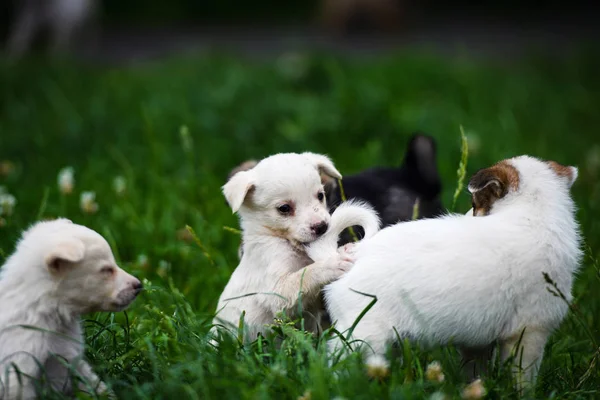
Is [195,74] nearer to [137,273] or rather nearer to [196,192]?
[196,192]

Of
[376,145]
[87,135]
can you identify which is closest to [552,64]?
[376,145]

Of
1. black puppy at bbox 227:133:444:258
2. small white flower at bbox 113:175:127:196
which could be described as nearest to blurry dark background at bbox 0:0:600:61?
small white flower at bbox 113:175:127:196

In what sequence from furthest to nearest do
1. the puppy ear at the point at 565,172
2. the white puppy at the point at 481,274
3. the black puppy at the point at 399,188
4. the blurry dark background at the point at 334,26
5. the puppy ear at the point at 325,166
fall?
the blurry dark background at the point at 334,26 < the black puppy at the point at 399,188 < the puppy ear at the point at 325,166 < the puppy ear at the point at 565,172 < the white puppy at the point at 481,274

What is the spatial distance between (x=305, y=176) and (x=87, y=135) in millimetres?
4294

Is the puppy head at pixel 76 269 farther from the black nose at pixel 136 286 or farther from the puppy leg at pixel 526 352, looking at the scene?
the puppy leg at pixel 526 352

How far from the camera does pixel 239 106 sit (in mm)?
7777

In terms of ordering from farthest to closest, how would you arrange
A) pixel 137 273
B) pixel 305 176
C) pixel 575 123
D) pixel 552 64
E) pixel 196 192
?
pixel 552 64 < pixel 575 123 < pixel 196 192 < pixel 137 273 < pixel 305 176

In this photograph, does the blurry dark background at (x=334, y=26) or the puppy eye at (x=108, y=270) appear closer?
the puppy eye at (x=108, y=270)

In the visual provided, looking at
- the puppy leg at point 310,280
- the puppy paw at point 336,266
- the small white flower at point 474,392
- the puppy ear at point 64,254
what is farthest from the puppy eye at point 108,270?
the small white flower at point 474,392

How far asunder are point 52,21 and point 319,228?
9311 millimetres

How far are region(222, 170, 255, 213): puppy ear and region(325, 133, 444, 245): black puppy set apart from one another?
586 mm

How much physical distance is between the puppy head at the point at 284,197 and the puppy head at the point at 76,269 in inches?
26.2

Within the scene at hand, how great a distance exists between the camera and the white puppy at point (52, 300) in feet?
9.07

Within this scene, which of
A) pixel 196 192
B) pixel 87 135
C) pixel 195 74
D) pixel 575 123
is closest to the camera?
pixel 196 192
